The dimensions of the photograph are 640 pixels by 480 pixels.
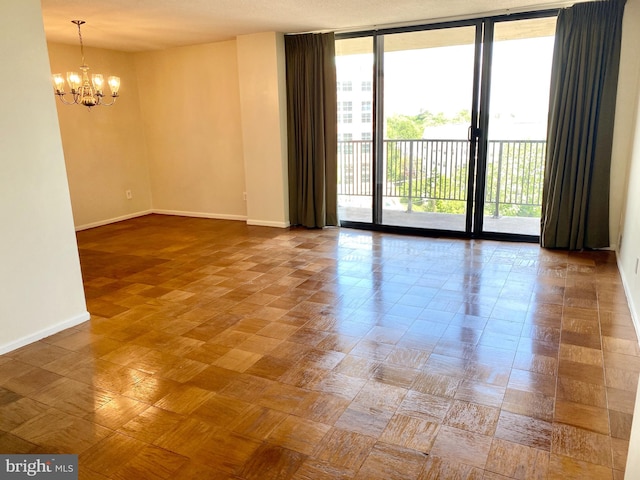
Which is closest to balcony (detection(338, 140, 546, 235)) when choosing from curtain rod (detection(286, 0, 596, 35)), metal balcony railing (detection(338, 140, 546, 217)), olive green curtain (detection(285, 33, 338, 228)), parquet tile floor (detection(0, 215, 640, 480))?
metal balcony railing (detection(338, 140, 546, 217))

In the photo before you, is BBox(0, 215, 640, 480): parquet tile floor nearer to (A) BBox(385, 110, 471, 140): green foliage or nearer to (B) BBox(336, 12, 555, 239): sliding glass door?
(B) BBox(336, 12, 555, 239): sliding glass door

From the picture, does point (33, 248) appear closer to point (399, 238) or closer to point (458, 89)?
point (399, 238)

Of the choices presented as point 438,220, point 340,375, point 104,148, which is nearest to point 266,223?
point 438,220

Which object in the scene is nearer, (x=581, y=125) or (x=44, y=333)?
(x=44, y=333)

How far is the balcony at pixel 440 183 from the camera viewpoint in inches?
195

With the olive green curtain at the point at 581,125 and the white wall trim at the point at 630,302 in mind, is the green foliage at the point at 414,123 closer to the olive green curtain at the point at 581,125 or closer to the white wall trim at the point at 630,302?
the olive green curtain at the point at 581,125

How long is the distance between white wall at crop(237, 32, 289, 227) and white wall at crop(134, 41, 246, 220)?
0.32 m

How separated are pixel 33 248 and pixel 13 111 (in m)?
0.80

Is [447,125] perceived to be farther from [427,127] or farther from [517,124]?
[517,124]

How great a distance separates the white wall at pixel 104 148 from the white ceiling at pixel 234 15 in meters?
0.62

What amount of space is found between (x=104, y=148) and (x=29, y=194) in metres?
3.76

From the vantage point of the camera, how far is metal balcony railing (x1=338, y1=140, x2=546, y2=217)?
4.92 metres

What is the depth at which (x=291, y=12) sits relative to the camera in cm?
430

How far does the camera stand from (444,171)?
5.45 metres
